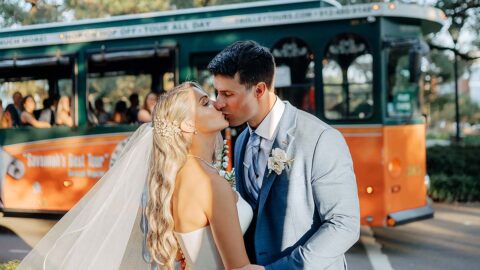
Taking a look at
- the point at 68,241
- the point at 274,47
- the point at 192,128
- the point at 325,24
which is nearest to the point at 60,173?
the point at 274,47

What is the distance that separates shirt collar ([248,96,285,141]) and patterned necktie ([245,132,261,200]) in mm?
56

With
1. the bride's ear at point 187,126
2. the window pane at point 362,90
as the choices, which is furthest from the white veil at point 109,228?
the window pane at point 362,90

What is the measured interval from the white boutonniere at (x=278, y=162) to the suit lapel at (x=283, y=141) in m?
0.02

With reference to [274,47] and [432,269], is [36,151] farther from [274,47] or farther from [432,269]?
[432,269]

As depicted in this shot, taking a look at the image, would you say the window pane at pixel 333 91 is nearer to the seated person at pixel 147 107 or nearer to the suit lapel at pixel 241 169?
the seated person at pixel 147 107

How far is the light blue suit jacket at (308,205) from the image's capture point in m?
2.35

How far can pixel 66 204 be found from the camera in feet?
31.0

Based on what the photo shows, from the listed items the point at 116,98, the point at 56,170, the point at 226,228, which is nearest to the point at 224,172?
the point at 226,228

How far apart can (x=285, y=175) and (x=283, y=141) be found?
0.17 meters

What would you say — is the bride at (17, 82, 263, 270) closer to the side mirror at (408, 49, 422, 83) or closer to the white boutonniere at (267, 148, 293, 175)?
the white boutonniere at (267, 148, 293, 175)

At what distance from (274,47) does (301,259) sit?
639cm

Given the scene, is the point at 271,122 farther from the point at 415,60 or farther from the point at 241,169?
the point at 415,60

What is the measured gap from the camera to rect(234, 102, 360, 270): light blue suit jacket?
235 centimetres

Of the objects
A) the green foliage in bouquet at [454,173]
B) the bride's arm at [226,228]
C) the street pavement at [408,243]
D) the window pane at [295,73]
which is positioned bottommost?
the street pavement at [408,243]
